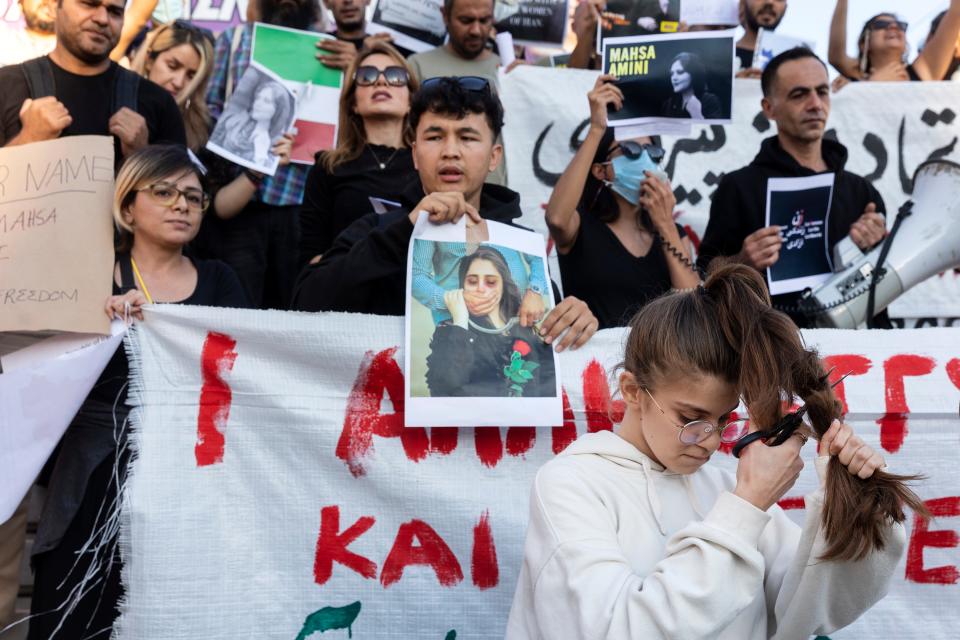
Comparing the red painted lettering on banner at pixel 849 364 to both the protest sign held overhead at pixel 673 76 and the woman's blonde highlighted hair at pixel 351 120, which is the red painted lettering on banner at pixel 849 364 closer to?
the protest sign held overhead at pixel 673 76

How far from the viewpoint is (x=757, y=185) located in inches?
180

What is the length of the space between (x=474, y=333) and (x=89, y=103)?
209 cm

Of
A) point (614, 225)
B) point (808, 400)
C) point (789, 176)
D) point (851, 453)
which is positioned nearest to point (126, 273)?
point (614, 225)

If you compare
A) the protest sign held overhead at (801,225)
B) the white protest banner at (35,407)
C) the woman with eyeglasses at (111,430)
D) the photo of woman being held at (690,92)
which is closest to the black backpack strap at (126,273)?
the woman with eyeglasses at (111,430)

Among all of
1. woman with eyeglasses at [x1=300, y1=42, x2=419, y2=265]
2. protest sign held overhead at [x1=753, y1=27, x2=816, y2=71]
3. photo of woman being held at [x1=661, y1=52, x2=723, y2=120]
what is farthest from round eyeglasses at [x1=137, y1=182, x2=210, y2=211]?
protest sign held overhead at [x1=753, y1=27, x2=816, y2=71]

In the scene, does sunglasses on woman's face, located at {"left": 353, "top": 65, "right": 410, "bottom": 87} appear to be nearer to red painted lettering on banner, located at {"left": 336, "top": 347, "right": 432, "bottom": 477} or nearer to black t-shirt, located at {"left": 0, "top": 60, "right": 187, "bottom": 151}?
black t-shirt, located at {"left": 0, "top": 60, "right": 187, "bottom": 151}

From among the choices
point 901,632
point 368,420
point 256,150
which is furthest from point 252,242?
point 901,632

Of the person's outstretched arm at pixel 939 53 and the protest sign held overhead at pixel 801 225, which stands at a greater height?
the person's outstretched arm at pixel 939 53

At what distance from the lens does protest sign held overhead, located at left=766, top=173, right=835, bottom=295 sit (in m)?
4.34

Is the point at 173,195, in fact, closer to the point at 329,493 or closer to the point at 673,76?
the point at 329,493

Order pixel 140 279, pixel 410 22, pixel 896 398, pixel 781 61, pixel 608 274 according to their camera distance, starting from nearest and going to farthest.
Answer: pixel 896 398 → pixel 140 279 → pixel 608 274 → pixel 781 61 → pixel 410 22

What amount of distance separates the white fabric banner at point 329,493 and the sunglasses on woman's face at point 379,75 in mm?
1541

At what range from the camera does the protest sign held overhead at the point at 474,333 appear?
9.81ft

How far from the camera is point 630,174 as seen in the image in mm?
4336
